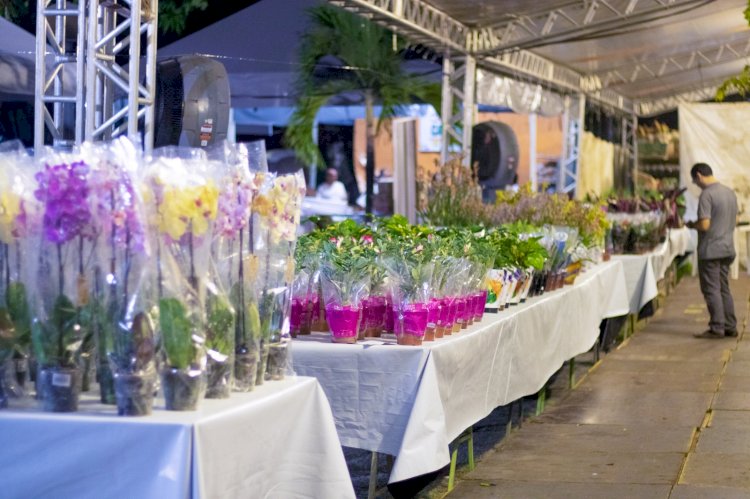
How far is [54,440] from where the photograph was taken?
269cm

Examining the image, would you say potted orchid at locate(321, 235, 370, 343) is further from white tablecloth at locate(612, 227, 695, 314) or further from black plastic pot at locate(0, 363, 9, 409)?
white tablecloth at locate(612, 227, 695, 314)

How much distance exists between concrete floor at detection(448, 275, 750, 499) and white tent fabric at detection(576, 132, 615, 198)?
774cm

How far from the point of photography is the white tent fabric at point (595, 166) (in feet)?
54.7

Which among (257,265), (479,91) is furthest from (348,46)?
(257,265)

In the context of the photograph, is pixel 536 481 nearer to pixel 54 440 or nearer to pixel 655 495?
pixel 655 495

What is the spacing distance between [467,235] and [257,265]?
2.28 m

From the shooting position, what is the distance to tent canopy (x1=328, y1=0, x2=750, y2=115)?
10266 millimetres

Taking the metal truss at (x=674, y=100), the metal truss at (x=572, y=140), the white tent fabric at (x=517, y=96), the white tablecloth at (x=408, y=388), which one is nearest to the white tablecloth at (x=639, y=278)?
the white tent fabric at (x=517, y=96)

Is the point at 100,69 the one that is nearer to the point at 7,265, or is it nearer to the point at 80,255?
the point at 7,265

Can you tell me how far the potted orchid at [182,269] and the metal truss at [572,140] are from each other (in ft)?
44.1

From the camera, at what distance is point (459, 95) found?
11336 mm

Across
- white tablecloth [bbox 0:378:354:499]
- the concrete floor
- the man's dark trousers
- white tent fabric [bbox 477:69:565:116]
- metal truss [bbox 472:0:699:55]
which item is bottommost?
the concrete floor

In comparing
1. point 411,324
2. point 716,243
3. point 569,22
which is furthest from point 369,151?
point 411,324

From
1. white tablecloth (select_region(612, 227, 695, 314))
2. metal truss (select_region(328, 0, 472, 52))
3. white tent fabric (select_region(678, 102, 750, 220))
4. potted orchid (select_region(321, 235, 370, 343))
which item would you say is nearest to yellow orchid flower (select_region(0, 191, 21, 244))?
potted orchid (select_region(321, 235, 370, 343))
